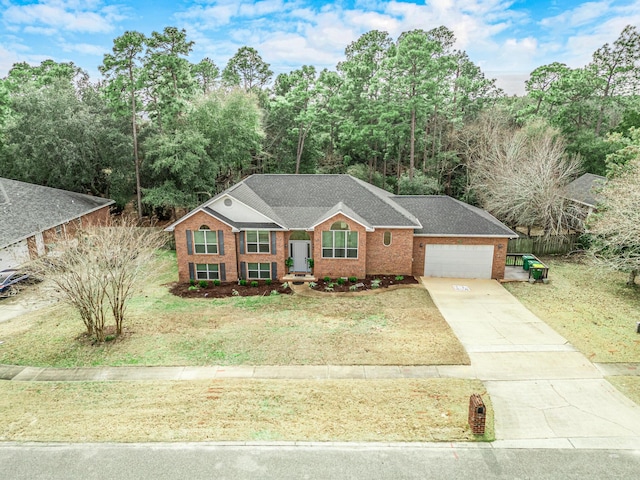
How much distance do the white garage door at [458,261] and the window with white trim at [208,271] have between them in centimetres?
1160

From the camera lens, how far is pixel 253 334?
50.5 feet

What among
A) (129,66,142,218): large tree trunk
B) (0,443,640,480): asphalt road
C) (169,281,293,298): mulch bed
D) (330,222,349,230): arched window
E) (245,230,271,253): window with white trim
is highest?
(129,66,142,218): large tree trunk

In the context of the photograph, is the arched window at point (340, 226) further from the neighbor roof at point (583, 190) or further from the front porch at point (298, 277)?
the neighbor roof at point (583, 190)

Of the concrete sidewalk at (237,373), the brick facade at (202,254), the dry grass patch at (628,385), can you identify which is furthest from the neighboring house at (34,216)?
the dry grass patch at (628,385)

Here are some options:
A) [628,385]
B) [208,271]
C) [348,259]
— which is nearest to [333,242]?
[348,259]

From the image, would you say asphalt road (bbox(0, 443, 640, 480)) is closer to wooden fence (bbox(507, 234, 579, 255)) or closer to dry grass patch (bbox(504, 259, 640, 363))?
dry grass patch (bbox(504, 259, 640, 363))

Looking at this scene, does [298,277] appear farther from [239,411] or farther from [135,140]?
[135,140]

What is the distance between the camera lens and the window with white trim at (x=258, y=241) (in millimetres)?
21844

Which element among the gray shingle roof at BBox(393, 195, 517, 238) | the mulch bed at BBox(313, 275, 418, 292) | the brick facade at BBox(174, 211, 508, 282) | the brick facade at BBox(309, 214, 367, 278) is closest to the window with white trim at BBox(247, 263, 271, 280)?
the brick facade at BBox(174, 211, 508, 282)

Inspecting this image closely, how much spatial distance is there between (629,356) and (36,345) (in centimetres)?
2095

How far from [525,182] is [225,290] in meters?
19.9

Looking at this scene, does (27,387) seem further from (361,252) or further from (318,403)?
(361,252)

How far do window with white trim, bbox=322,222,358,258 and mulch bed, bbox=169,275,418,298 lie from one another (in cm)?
143

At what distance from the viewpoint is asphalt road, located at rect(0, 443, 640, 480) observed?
28.2ft
